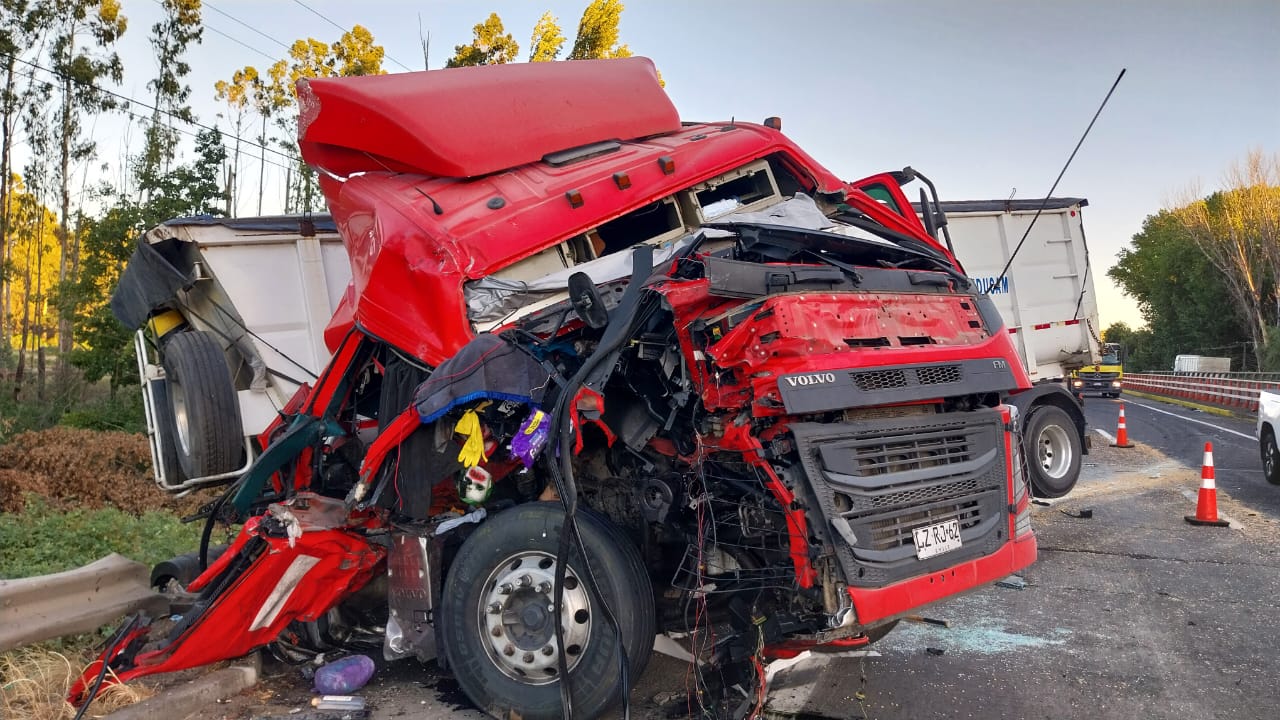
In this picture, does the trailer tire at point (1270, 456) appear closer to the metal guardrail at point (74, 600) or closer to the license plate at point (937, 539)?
the license plate at point (937, 539)

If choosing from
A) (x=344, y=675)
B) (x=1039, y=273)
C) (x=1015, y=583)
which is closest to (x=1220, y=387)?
(x=1039, y=273)

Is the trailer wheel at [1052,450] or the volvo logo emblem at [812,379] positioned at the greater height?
the volvo logo emblem at [812,379]

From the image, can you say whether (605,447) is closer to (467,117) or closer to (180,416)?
(467,117)

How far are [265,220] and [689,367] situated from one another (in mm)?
4432

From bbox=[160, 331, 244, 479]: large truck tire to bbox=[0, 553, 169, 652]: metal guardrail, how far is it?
803 millimetres

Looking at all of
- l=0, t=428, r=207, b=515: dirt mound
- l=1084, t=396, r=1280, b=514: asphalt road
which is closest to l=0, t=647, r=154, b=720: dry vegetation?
l=0, t=428, r=207, b=515: dirt mound

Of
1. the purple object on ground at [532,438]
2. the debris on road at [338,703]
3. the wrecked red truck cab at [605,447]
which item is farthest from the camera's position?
the debris on road at [338,703]

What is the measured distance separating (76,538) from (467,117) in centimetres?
458

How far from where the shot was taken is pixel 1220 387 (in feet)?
80.7

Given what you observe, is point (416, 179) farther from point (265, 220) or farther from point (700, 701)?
point (700, 701)

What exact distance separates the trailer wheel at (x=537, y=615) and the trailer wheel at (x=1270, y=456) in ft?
26.4

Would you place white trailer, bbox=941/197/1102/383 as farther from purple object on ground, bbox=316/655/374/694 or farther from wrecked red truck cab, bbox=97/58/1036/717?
purple object on ground, bbox=316/655/374/694

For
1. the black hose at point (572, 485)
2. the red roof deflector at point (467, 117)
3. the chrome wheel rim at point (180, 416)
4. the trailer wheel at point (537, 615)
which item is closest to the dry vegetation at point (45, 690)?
the trailer wheel at point (537, 615)

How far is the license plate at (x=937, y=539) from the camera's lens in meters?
3.22
